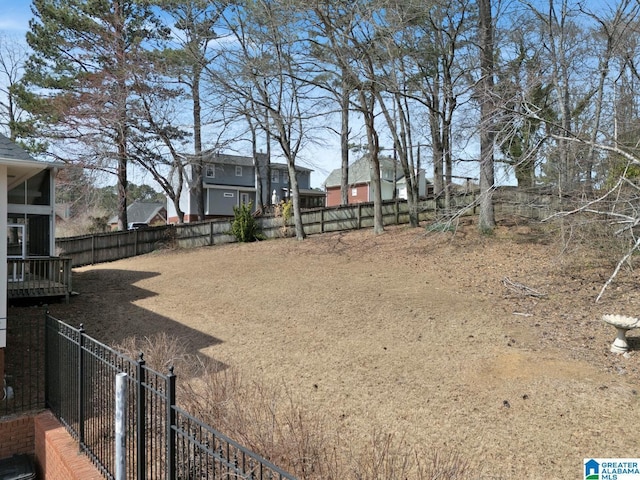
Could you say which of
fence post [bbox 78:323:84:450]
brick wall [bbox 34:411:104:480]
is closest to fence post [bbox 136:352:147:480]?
brick wall [bbox 34:411:104:480]

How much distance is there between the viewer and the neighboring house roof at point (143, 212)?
44.6 m

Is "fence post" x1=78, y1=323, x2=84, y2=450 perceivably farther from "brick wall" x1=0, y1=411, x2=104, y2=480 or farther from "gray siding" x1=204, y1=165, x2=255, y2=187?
"gray siding" x1=204, y1=165, x2=255, y2=187

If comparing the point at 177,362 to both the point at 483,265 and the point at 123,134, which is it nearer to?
the point at 483,265

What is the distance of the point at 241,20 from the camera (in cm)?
1812

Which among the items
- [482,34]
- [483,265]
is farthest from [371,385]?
[482,34]

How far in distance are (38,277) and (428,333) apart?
32.1ft

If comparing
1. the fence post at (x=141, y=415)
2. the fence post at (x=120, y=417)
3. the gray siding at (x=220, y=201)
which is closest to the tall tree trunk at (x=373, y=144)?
the fence post at (x=141, y=415)

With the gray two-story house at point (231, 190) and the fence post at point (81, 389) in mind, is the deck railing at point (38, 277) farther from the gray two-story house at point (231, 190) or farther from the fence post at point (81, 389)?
the gray two-story house at point (231, 190)

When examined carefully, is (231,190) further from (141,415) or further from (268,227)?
(141,415)

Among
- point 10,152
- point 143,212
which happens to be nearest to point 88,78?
point 10,152

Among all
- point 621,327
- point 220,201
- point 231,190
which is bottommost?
point 621,327

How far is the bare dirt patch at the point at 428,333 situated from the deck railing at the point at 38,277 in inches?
17.0

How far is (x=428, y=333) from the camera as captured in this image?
26.0ft

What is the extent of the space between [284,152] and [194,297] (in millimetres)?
9931
